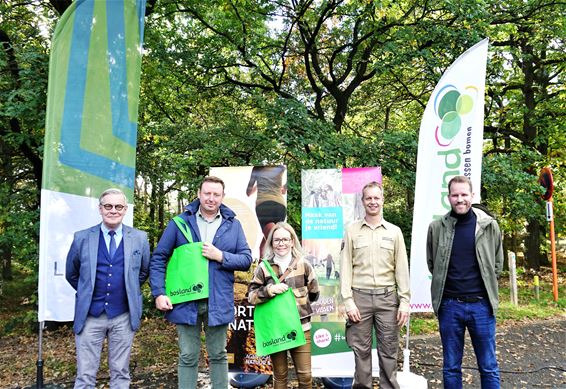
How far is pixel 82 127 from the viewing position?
11.9 feet

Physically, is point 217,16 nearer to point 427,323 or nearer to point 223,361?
point 223,361

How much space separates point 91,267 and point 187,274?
0.62m

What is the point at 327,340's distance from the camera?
4066 millimetres

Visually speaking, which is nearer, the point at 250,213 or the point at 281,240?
the point at 281,240

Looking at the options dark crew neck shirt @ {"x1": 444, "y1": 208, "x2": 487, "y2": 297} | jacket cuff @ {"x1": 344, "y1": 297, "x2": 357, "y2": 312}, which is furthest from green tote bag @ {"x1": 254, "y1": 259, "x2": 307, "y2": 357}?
dark crew neck shirt @ {"x1": 444, "y1": 208, "x2": 487, "y2": 297}

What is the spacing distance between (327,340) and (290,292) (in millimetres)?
1266

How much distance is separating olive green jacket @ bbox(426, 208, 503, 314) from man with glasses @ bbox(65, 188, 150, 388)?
2107 millimetres

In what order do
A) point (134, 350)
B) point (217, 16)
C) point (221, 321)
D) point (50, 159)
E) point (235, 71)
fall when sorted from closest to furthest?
1. point (221, 321)
2. point (50, 159)
3. point (134, 350)
4. point (217, 16)
5. point (235, 71)

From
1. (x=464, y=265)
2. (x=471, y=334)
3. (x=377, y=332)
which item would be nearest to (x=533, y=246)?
(x=471, y=334)

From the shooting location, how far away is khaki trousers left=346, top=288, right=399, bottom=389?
3086mm

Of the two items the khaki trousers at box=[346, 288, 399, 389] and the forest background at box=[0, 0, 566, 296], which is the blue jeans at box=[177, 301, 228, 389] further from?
the forest background at box=[0, 0, 566, 296]

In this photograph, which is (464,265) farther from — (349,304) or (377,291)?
(349,304)

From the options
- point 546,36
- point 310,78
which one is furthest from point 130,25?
point 546,36

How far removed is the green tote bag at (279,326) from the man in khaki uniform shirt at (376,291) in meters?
0.39
